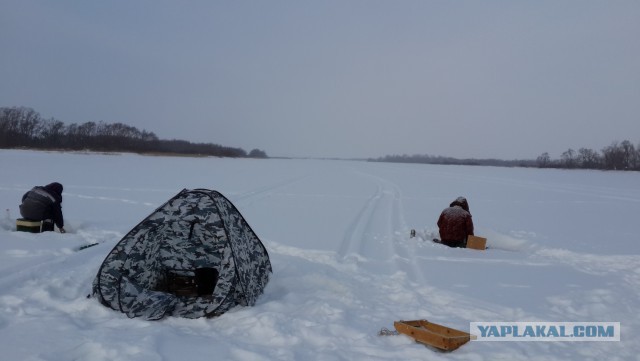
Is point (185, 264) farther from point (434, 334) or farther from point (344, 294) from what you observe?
point (434, 334)

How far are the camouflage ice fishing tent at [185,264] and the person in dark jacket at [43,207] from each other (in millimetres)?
4205

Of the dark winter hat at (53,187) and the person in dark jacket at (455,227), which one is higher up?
the dark winter hat at (53,187)

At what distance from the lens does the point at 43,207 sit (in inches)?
339

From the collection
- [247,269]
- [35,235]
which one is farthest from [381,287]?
[35,235]

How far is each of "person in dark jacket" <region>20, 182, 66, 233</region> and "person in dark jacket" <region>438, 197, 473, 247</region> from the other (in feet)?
25.5

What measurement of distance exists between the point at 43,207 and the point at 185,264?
447 cm

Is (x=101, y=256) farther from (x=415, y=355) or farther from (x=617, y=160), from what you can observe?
(x=617, y=160)

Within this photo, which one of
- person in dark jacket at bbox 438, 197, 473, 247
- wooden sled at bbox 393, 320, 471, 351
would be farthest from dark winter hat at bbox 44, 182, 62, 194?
person in dark jacket at bbox 438, 197, 473, 247

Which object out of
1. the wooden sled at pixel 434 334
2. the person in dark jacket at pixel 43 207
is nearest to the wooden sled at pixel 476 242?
the wooden sled at pixel 434 334

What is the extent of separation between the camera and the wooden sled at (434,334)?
4.19 m

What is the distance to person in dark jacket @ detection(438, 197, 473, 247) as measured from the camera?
9.18m

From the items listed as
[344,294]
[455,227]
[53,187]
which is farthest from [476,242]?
[53,187]

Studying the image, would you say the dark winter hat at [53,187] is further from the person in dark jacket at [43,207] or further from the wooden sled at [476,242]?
the wooden sled at [476,242]

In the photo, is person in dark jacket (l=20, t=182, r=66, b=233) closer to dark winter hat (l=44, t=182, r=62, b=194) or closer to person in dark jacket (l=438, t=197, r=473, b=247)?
dark winter hat (l=44, t=182, r=62, b=194)
